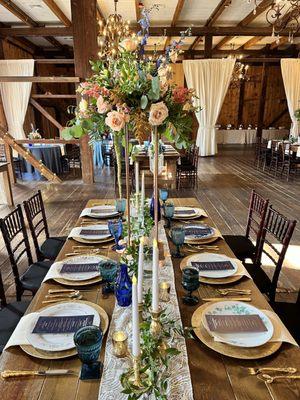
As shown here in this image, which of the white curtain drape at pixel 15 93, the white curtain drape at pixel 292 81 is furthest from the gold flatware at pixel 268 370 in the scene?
the white curtain drape at pixel 292 81

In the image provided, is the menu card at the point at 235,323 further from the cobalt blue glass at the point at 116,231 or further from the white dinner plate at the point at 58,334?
the cobalt blue glass at the point at 116,231

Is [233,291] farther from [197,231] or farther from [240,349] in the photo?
[197,231]

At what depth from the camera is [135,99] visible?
1394 millimetres

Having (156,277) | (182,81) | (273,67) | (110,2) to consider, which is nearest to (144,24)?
(156,277)

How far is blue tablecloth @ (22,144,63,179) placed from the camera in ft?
23.8

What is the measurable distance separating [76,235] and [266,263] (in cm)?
204

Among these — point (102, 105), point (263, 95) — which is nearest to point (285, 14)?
point (102, 105)

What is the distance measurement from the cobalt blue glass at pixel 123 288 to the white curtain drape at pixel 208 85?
332 inches

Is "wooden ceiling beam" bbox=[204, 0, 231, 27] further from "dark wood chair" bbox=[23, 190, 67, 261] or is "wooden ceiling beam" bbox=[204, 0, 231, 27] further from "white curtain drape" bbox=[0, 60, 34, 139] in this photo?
"dark wood chair" bbox=[23, 190, 67, 261]

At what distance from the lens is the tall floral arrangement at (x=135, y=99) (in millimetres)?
1323

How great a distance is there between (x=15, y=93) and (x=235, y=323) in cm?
799

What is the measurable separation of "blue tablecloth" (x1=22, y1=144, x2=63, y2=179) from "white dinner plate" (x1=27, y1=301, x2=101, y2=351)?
6505 mm

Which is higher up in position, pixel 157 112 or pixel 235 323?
pixel 157 112

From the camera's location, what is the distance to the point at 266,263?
313cm
